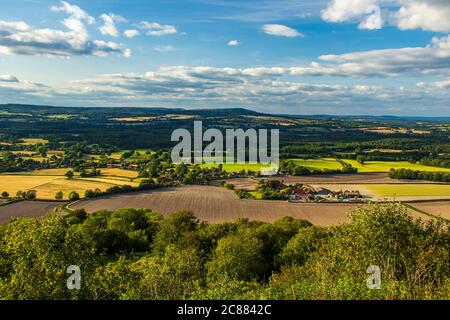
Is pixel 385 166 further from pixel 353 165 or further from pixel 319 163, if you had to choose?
pixel 319 163

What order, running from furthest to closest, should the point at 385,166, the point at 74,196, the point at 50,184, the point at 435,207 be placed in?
the point at 385,166
the point at 50,184
the point at 74,196
the point at 435,207

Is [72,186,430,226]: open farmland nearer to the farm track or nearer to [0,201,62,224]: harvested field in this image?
[0,201,62,224]: harvested field

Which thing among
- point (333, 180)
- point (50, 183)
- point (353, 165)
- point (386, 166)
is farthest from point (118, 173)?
point (386, 166)

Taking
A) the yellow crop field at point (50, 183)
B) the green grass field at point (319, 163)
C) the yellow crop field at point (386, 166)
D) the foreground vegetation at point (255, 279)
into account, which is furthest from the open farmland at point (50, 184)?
the yellow crop field at point (386, 166)

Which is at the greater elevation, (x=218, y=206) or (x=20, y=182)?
(x=20, y=182)

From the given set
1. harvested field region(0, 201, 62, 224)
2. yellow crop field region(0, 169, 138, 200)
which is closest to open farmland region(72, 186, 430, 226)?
harvested field region(0, 201, 62, 224)
